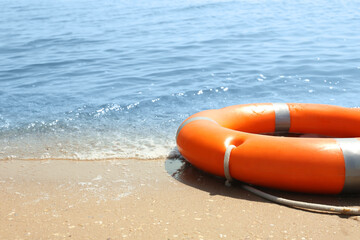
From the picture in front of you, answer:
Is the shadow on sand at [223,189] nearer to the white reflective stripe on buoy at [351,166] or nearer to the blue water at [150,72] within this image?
the white reflective stripe on buoy at [351,166]

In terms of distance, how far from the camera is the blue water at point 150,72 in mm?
4777

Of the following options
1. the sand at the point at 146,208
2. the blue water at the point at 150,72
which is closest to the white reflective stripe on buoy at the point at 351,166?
the sand at the point at 146,208

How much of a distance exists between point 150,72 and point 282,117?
415 cm

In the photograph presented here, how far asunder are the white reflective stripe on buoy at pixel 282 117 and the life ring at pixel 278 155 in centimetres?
37

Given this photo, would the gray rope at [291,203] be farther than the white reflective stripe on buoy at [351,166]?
No

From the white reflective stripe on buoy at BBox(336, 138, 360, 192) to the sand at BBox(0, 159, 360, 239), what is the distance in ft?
0.35

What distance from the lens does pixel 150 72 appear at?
25.4ft

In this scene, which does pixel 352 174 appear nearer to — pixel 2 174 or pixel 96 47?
pixel 2 174

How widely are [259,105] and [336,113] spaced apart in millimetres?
631

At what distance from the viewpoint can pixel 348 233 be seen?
2502 mm

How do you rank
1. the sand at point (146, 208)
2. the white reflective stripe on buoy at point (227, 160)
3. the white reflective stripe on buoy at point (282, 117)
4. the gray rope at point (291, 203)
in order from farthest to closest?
the white reflective stripe on buoy at point (282, 117), the white reflective stripe on buoy at point (227, 160), the gray rope at point (291, 203), the sand at point (146, 208)

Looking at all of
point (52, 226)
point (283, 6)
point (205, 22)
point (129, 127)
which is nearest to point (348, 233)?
point (52, 226)

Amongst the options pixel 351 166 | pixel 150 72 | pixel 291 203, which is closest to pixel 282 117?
pixel 351 166

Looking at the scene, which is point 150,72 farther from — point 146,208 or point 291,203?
point 291,203
